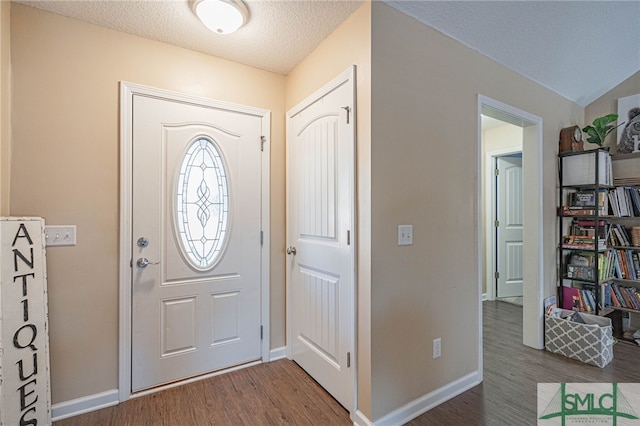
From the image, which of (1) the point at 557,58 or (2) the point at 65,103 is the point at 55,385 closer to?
(2) the point at 65,103

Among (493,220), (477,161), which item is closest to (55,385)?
(477,161)

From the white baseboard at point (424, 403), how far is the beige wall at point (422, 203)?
0.11 ft

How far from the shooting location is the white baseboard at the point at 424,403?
1699 mm

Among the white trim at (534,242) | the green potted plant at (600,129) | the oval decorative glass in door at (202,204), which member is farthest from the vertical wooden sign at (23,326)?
the green potted plant at (600,129)

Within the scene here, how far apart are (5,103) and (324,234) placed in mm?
1983

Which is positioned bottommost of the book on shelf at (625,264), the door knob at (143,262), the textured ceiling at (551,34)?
the book on shelf at (625,264)

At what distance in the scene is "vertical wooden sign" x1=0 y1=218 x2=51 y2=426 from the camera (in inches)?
59.3

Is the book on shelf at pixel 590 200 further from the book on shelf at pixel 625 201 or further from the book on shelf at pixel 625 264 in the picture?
the book on shelf at pixel 625 264

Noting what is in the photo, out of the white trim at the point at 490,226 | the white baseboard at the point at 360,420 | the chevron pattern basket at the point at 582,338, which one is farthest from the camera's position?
the white trim at the point at 490,226

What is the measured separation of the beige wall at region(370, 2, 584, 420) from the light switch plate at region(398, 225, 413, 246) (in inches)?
1.5

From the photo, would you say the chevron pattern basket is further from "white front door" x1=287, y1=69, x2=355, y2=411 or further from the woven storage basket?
"white front door" x1=287, y1=69, x2=355, y2=411

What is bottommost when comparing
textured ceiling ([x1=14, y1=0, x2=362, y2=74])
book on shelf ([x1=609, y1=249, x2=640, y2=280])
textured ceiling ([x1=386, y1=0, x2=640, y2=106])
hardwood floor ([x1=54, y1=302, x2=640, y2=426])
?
hardwood floor ([x1=54, y1=302, x2=640, y2=426])

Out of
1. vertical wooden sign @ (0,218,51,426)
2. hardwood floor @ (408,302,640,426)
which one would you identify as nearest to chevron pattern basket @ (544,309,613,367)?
hardwood floor @ (408,302,640,426)

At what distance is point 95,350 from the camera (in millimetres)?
1878
